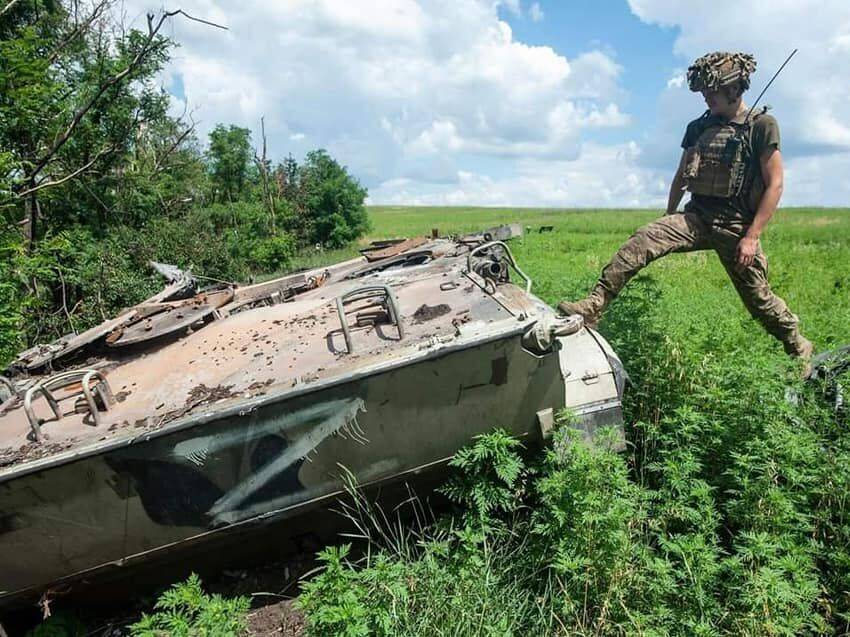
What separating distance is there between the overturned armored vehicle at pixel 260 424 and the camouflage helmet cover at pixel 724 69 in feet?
7.22

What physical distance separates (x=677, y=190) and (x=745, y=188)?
22.2 inches

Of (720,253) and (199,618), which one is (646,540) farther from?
(720,253)

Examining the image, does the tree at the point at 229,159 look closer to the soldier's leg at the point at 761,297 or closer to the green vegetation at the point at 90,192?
the green vegetation at the point at 90,192

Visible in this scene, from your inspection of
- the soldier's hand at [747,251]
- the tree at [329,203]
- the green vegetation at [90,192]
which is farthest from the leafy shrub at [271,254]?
the soldier's hand at [747,251]

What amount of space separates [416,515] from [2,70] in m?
8.72

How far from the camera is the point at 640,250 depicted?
4324 millimetres

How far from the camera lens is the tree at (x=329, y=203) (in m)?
26.7

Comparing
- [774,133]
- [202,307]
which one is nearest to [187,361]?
[202,307]

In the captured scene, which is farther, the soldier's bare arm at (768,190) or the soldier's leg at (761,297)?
the soldier's leg at (761,297)

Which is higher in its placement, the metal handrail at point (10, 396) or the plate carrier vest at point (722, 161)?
the plate carrier vest at point (722, 161)

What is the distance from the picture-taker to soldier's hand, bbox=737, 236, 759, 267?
13.7 feet

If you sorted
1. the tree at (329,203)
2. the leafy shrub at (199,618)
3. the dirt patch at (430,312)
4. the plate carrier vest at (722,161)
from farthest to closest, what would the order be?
the tree at (329,203) → the plate carrier vest at (722,161) → the dirt patch at (430,312) → the leafy shrub at (199,618)

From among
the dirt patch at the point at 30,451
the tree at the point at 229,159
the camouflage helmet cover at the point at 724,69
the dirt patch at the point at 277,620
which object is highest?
the tree at the point at 229,159

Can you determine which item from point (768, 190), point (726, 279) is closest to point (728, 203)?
point (768, 190)
